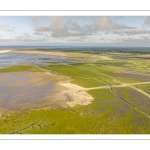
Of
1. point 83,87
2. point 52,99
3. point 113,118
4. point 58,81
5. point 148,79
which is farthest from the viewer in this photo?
point 148,79

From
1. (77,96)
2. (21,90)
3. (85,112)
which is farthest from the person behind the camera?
(21,90)

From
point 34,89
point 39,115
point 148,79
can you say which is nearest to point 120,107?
point 39,115

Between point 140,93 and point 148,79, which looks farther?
point 148,79

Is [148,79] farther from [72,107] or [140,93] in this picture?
[72,107]

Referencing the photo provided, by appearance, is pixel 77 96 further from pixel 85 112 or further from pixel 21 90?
pixel 21 90

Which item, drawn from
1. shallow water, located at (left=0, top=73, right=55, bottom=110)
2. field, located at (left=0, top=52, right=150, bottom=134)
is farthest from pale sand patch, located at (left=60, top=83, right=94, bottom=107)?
shallow water, located at (left=0, top=73, right=55, bottom=110)

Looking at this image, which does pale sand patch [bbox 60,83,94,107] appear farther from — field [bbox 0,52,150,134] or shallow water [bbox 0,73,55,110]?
shallow water [bbox 0,73,55,110]

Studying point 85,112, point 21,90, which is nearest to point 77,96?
point 85,112

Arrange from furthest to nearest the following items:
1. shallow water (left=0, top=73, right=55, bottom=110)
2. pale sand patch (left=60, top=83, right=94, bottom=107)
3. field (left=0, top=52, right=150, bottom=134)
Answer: shallow water (left=0, top=73, right=55, bottom=110) → pale sand patch (left=60, top=83, right=94, bottom=107) → field (left=0, top=52, right=150, bottom=134)
